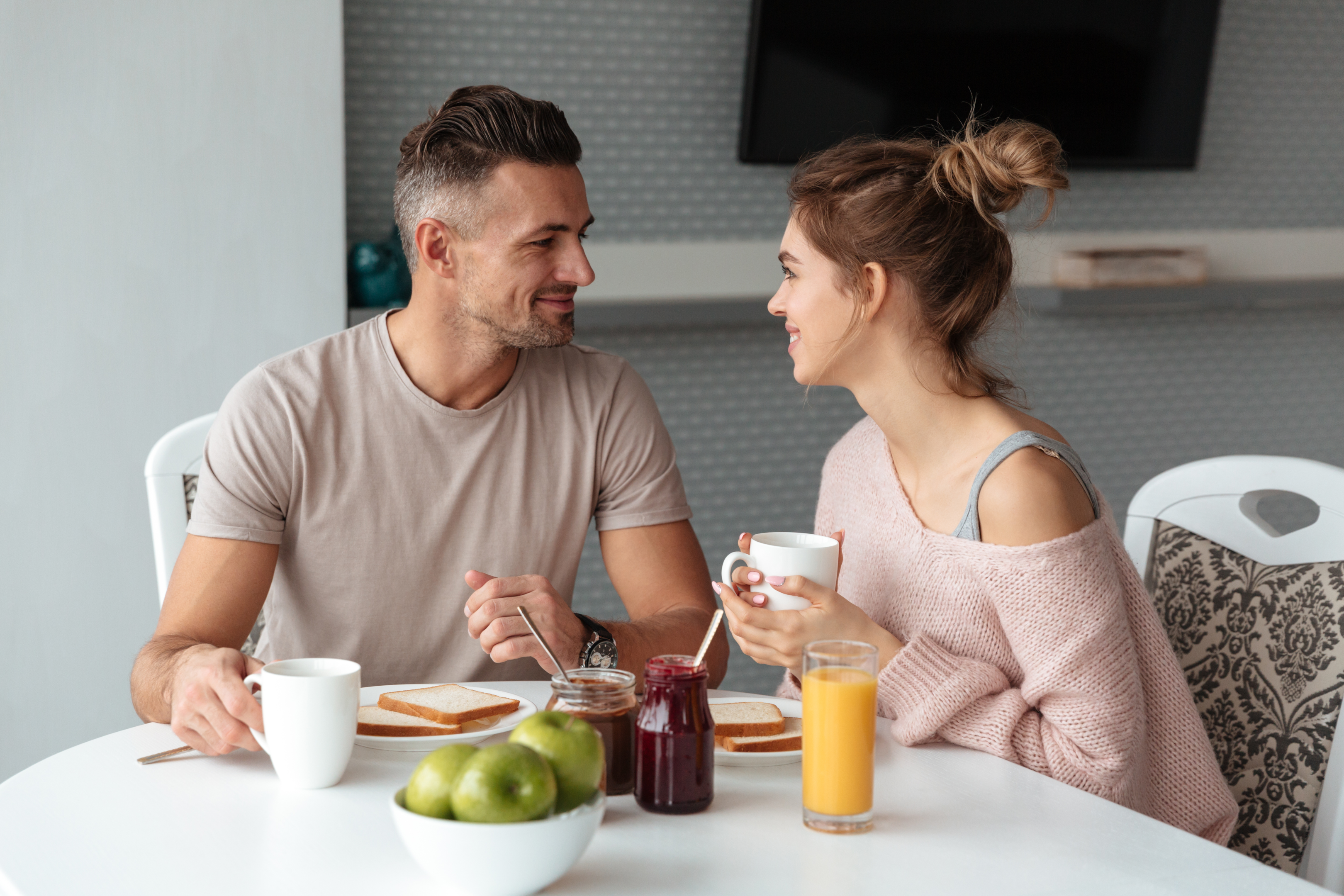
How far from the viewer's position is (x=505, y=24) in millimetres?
2568

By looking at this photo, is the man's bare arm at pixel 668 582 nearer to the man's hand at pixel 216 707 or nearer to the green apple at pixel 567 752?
the man's hand at pixel 216 707

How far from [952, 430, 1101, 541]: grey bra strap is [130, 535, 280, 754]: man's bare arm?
681mm

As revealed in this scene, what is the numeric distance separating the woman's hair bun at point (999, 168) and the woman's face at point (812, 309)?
0.15 metres

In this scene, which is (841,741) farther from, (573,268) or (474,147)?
(474,147)

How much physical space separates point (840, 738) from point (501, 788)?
0.88 ft

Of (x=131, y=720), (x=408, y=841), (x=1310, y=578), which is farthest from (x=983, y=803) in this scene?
(x=131, y=720)

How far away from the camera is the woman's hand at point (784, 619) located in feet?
3.72

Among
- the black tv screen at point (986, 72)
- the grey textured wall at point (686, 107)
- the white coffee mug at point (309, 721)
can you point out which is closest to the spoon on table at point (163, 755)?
the white coffee mug at point (309, 721)

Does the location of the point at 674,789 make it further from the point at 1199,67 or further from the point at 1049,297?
the point at 1199,67

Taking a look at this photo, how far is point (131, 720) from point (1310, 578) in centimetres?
198

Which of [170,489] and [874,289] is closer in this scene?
[874,289]

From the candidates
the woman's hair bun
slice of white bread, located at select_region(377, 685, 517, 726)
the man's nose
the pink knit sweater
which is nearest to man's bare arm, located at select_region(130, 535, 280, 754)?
slice of white bread, located at select_region(377, 685, 517, 726)

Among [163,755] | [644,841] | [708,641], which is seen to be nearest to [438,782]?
[644,841]

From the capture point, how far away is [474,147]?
1.52 meters
